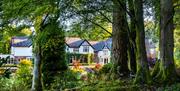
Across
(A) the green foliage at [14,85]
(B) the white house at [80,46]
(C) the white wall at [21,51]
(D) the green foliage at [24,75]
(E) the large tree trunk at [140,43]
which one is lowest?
(A) the green foliage at [14,85]

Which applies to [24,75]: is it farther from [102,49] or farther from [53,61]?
[102,49]

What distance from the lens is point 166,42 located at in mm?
11969

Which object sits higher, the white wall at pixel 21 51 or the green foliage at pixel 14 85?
the white wall at pixel 21 51

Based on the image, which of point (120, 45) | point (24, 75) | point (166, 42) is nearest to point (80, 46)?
point (24, 75)

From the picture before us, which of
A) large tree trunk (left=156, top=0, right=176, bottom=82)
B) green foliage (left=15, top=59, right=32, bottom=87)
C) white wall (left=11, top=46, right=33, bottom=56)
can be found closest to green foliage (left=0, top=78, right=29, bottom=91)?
green foliage (left=15, top=59, right=32, bottom=87)

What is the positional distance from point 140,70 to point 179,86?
55.3 inches

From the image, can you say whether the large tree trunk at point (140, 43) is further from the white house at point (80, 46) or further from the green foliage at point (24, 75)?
the white house at point (80, 46)

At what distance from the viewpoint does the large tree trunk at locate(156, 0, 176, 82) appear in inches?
468

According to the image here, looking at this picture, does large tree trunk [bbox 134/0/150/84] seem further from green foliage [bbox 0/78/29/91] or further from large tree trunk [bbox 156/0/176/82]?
green foliage [bbox 0/78/29/91]

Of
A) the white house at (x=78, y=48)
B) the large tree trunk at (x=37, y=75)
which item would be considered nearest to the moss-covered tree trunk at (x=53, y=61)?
the large tree trunk at (x=37, y=75)

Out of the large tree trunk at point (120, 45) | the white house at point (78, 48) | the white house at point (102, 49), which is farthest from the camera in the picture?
the white house at point (102, 49)

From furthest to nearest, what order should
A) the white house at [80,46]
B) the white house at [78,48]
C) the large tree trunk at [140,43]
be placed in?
1. the white house at [80,46]
2. the white house at [78,48]
3. the large tree trunk at [140,43]

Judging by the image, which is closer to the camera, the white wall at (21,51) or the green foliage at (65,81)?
the green foliage at (65,81)

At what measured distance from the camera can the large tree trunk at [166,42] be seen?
1188cm
